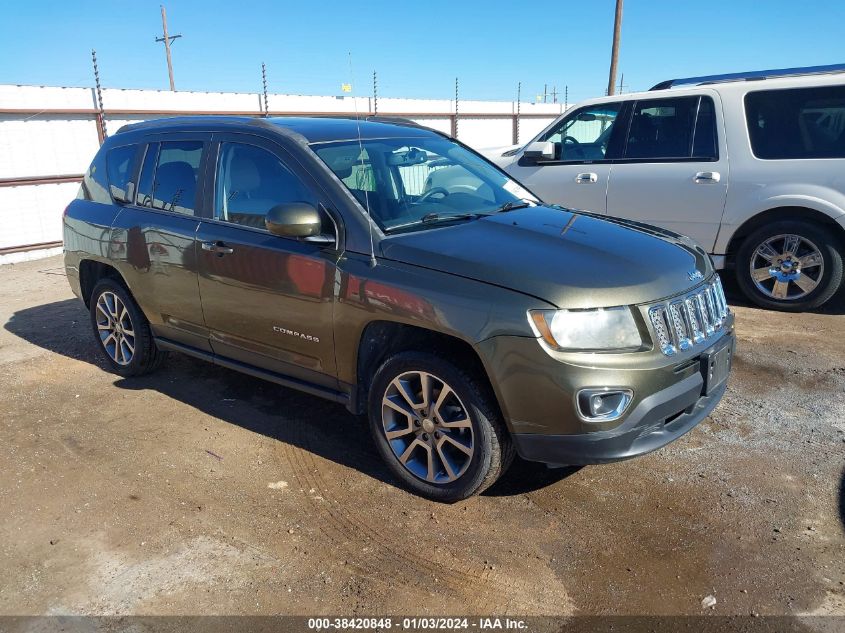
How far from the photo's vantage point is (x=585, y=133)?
7.31 metres

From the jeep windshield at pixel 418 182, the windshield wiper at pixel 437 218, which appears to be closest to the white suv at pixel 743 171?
the jeep windshield at pixel 418 182

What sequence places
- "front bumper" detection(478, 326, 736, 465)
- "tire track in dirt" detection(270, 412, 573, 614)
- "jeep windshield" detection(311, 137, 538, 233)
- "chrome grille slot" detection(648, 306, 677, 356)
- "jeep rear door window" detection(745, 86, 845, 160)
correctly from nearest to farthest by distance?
"tire track in dirt" detection(270, 412, 573, 614) → "front bumper" detection(478, 326, 736, 465) → "chrome grille slot" detection(648, 306, 677, 356) → "jeep windshield" detection(311, 137, 538, 233) → "jeep rear door window" detection(745, 86, 845, 160)

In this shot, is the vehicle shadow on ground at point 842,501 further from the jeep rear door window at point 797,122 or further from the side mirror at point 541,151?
the side mirror at point 541,151

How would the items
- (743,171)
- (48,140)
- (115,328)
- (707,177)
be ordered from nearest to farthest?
1. (115,328)
2. (743,171)
3. (707,177)
4. (48,140)

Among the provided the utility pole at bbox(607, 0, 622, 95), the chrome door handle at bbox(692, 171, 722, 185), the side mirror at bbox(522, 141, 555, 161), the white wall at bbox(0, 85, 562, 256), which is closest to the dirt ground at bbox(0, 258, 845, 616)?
the chrome door handle at bbox(692, 171, 722, 185)

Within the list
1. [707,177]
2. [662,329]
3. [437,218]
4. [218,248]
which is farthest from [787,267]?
[218,248]

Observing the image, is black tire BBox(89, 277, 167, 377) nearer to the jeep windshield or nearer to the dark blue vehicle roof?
the dark blue vehicle roof

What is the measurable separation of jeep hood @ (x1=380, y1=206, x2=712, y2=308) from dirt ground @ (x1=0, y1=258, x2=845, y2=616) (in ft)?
3.60

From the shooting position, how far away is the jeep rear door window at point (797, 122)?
19.4 ft

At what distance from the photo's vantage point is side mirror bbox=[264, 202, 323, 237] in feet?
11.4

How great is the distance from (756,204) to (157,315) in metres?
5.13

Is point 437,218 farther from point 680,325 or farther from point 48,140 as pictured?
point 48,140

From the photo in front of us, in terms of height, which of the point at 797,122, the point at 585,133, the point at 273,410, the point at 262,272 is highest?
the point at 797,122

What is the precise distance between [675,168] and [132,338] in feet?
16.5
